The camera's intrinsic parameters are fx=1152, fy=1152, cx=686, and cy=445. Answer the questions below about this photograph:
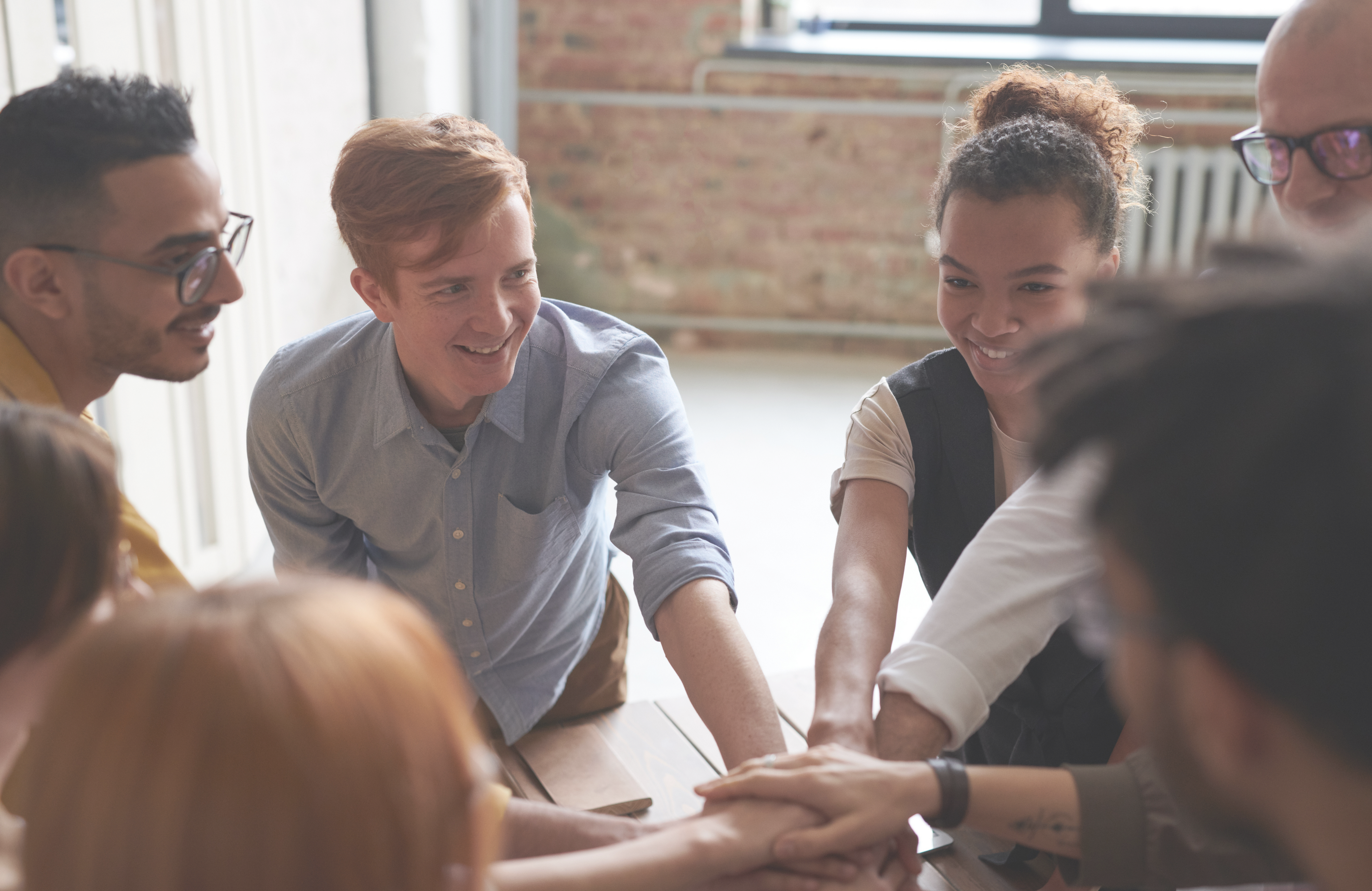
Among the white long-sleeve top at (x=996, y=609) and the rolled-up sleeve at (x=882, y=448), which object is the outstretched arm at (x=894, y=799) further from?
the rolled-up sleeve at (x=882, y=448)

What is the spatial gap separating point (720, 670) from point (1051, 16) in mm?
4579

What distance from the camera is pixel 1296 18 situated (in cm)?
147

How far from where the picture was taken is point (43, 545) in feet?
2.74

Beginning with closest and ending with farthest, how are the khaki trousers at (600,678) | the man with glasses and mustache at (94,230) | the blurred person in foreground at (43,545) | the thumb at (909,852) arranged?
the blurred person in foreground at (43,545) → the thumb at (909,852) → the man with glasses and mustache at (94,230) → the khaki trousers at (600,678)

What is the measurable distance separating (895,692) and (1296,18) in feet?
3.28

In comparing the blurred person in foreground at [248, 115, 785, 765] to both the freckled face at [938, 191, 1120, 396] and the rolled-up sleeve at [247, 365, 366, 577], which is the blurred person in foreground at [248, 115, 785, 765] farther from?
the freckled face at [938, 191, 1120, 396]

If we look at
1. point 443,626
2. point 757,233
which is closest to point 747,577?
point 443,626

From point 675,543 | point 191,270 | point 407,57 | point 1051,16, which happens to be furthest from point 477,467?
point 1051,16

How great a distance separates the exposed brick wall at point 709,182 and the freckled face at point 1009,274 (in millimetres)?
3737

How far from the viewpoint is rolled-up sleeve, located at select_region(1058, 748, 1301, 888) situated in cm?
107

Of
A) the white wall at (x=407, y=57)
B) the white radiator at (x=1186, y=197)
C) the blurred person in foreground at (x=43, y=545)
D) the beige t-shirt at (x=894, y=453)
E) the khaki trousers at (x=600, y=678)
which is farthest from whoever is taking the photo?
the white radiator at (x=1186, y=197)

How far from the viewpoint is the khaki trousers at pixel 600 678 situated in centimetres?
182

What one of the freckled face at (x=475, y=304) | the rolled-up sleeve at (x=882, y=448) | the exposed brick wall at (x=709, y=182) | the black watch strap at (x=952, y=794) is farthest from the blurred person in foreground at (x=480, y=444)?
the exposed brick wall at (x=709, y=182)

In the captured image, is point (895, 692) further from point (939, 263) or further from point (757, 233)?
point (757, 233)
